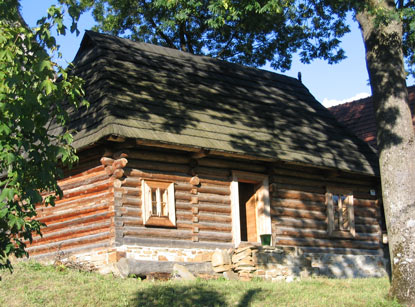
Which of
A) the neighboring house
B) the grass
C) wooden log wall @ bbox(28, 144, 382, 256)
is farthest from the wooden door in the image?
the grass

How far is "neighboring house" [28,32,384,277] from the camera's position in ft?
53.0

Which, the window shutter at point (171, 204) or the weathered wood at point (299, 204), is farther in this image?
the weathered wood at point (299, 204)

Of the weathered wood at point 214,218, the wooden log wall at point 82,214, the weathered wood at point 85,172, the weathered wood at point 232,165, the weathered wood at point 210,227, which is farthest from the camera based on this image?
the weathered wood at point 232,165

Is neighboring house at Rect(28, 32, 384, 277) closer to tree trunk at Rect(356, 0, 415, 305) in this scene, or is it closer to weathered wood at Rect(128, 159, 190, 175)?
weathered wood at Rect(128, 159, 190, 175)

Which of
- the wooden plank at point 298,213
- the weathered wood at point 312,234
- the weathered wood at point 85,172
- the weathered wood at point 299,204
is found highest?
the weathered wood at point 85,172

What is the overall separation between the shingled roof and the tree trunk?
341 cm

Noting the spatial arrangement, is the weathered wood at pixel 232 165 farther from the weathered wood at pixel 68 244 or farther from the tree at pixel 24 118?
the tree at pixel 24 118

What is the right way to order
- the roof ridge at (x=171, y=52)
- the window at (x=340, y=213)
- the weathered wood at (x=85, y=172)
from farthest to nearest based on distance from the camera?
1. the roof ridge at (x=171, y=52)
2. the window at (x=340, y=213)
3. the weathered wood at (x=85, y=172)

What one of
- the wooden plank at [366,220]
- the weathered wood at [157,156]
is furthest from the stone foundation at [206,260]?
the wooden plank at [366,220]

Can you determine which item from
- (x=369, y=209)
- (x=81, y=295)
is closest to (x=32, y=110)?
(x=81, y=295)

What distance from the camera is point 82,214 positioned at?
55.2 feet

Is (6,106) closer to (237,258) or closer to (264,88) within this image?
(237,258)

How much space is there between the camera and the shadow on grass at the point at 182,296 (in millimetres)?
12711

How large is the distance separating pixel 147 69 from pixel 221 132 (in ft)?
9.90
